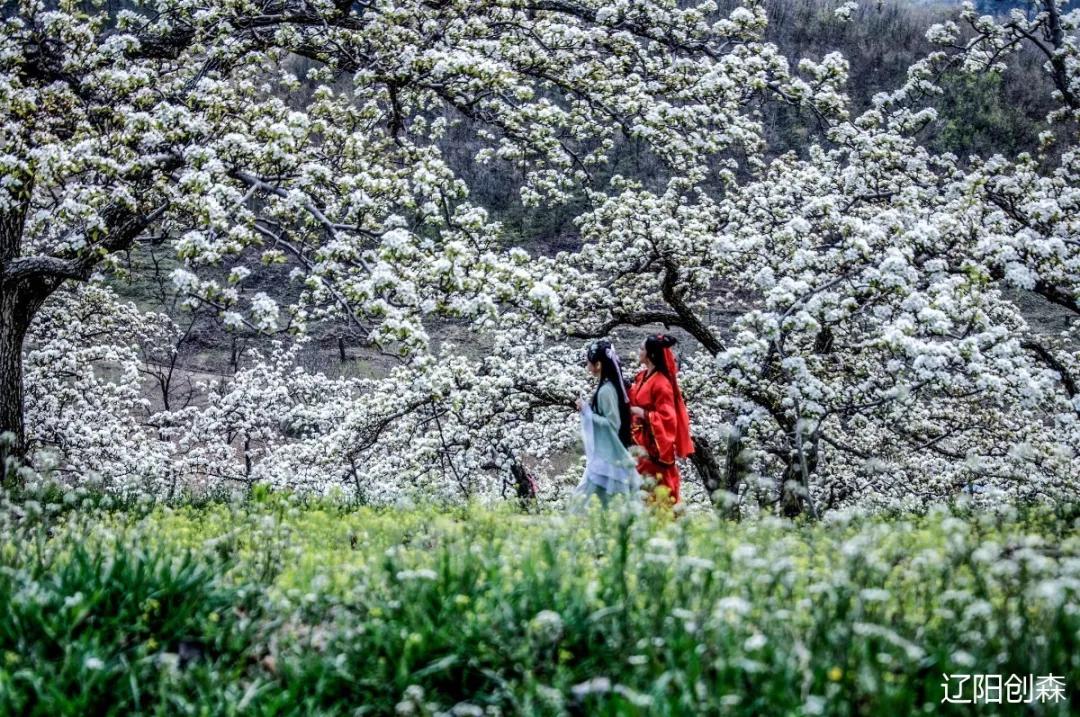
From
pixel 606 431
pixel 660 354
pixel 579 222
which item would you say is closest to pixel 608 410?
pixel 606 431

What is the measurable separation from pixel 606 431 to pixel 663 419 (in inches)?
22.9

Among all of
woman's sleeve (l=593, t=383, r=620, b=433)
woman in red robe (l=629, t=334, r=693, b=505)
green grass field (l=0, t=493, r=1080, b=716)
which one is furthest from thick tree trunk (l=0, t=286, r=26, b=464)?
woman in red robe (l=629, t=334, r=693, b=505)

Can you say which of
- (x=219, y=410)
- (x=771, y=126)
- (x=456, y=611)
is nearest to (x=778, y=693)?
(x=456, y=611)

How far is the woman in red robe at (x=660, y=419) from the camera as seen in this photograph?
827 centimetres

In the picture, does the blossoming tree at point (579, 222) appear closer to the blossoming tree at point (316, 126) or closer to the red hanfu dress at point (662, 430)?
the blossoming tree at point (316, 126)

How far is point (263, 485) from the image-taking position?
7008 millimetres

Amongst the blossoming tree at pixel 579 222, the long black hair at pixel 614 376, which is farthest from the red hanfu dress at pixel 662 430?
the blossoming tree at pixel 579 222

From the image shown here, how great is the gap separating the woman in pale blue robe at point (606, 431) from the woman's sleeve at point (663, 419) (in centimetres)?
28

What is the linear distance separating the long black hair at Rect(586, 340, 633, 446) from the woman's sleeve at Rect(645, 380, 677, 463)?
256mm

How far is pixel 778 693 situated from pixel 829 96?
928cm

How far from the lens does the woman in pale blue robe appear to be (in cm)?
813

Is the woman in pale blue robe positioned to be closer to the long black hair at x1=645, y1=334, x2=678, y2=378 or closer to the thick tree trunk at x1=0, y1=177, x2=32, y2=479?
the long black hair at x1=645, y1=334, x2=678, y2=378

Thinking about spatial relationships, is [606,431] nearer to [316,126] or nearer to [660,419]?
[660,419]

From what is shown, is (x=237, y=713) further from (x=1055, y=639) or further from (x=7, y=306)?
(x=7, y=306)
